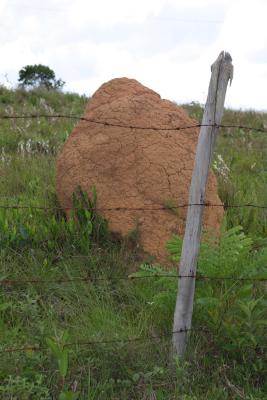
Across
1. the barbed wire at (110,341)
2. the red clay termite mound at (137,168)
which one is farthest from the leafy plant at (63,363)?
the red clay termite mound at (137,168)

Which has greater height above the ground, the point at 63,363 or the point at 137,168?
the point at 137,168

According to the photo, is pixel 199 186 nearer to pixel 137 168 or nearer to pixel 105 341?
pixel 105 341

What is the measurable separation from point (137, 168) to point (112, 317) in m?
1.47

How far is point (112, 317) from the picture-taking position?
3.54 metres

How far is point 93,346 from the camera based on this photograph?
3.18 m

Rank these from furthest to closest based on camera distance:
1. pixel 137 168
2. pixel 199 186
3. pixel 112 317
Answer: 1. pixel 137 168
2. pixel 112 317
3. pixel 199 186

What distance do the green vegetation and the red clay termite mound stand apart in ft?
0.56

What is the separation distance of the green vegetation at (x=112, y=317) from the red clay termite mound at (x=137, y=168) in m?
0.17

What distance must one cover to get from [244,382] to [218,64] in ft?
5.73

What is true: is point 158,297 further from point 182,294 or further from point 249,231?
point 249,231

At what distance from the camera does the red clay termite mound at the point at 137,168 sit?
443 centimetres

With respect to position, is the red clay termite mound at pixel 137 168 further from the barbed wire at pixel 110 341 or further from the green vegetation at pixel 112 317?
the barbed wire at pixel 110 341

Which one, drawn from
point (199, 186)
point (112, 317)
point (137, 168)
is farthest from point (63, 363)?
point (137, 168)

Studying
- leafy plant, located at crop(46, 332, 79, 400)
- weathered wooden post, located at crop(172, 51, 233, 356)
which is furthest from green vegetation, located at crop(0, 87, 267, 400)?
weathered wooden post, located at crop(172, 51, 233, 356)
